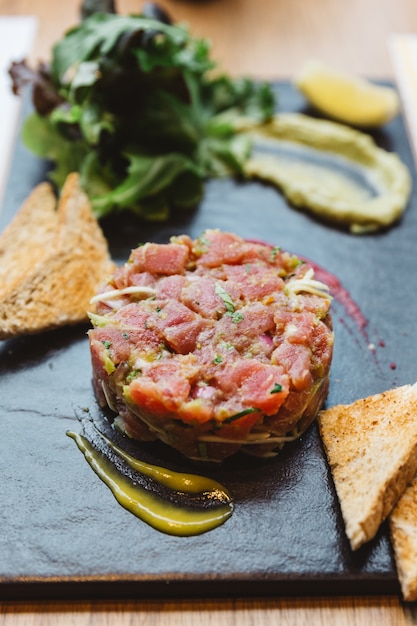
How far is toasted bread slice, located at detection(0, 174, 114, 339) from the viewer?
3.90 m

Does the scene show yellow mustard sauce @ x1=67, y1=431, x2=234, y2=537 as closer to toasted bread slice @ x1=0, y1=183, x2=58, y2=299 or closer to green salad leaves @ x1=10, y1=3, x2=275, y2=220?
toasted bread slice @ x1=0, y1=183, x2=58, y2=299

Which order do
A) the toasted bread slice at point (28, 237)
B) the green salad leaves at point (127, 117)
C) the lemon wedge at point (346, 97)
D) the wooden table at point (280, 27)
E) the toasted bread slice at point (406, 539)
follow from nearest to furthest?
the toasted bread slice at point (406, 539) → the toasted bread slice at point (28, 237) → the green salad leaves at point (127, 117) → the lemon wedge at point (346, 97) → the wooden table at point (280, 27)

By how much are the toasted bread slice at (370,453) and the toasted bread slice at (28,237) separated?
1.98m

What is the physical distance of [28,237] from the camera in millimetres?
4453

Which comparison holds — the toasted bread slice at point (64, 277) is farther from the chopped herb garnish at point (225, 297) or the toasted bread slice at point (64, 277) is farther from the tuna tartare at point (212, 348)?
the chopped herb garnish at point (225, 297)

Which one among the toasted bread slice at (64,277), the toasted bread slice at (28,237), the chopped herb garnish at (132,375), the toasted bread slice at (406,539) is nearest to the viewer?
A: the toasted bread slice at (406,539)

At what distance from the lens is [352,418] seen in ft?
11.4

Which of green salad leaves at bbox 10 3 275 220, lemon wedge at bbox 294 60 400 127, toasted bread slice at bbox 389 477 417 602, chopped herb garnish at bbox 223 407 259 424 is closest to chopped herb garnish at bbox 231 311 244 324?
chopped herb garnish at bbox 223 407 259 424

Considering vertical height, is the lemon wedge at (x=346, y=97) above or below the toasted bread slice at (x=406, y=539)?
above

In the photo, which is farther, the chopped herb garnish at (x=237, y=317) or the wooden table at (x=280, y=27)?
the wooden table at (x=280, y=27)

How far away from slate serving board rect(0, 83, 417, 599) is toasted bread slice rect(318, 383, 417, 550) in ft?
0.43

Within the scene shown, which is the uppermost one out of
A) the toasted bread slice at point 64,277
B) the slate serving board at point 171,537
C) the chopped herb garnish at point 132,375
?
the chopped herb garnish at point 132,375

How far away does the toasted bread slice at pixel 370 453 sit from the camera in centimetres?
300

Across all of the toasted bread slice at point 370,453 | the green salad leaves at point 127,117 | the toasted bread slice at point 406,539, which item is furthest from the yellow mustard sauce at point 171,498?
the green salad leaves at point 127,117
